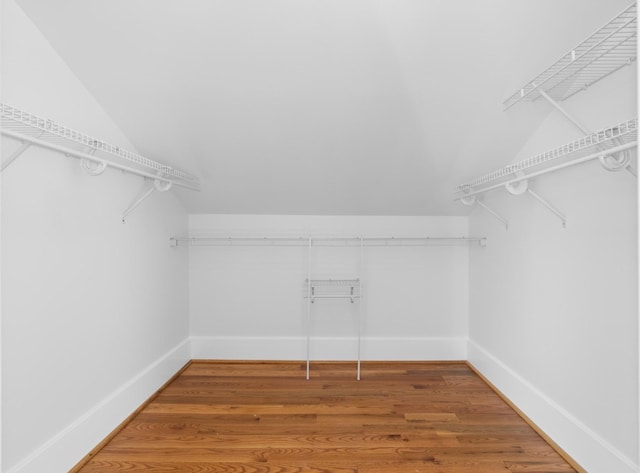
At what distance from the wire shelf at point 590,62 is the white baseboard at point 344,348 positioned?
2.06m

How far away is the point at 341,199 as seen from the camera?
2.85 metres

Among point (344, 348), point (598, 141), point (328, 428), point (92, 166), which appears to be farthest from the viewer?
point (344, 348)

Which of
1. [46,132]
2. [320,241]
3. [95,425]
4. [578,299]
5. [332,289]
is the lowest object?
[95,425]

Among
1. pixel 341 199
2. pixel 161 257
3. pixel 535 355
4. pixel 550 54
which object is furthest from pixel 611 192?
pixel 161 257

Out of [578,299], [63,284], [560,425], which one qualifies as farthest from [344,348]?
[63,284]

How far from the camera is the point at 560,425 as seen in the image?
1846mm

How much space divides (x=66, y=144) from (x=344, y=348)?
246cm

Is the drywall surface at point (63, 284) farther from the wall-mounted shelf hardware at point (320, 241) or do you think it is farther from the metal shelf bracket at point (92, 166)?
the wall-mounted shelf hardware at point (320, 241)

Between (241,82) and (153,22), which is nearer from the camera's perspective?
(153,22)

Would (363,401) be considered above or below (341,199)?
below

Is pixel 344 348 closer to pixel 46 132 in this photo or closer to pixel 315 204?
pixel 315 204

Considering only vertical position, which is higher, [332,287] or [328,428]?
[332,287]

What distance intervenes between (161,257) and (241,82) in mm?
1434

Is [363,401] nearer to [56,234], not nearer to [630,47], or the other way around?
[56,234]
